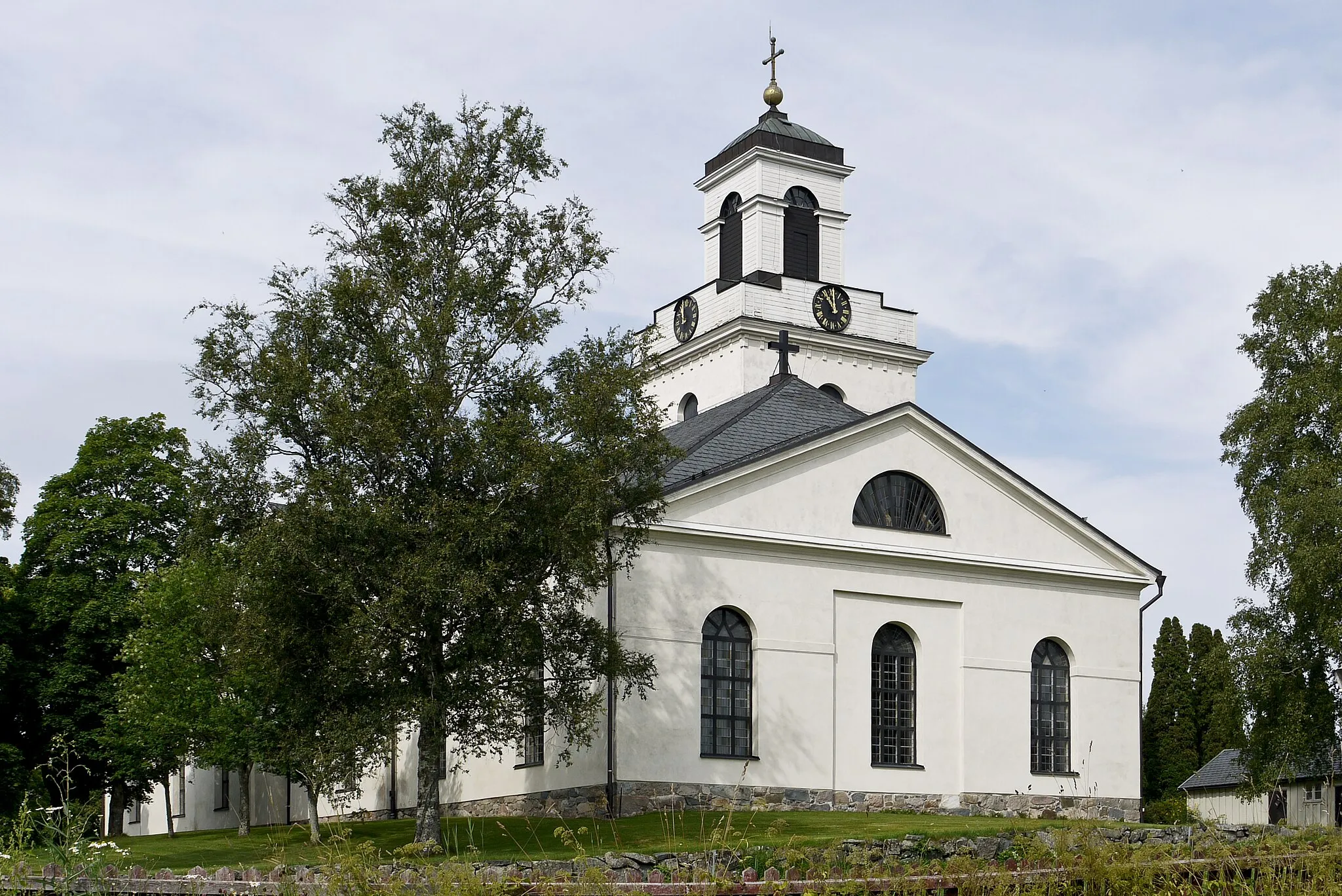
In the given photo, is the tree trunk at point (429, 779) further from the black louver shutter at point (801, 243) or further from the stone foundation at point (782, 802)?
the black louver shutter at point (801, 243)

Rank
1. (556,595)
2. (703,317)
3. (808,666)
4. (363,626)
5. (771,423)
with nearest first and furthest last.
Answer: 1. (363,626)
2. (556,595)
3. (808,666)
4. (771,423)
5. (703,317)

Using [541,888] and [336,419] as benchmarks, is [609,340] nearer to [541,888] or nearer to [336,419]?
[336,419]

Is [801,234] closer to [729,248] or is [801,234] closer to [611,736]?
[729,248]

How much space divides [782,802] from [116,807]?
Answer: 23029 millimetres

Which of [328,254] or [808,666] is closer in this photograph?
[328,254]

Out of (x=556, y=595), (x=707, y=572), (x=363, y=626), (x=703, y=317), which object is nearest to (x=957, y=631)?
(x=707, y=572)

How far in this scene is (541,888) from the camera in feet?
37.2

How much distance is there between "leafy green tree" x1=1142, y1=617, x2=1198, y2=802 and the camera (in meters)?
54.4

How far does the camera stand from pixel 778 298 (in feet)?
158

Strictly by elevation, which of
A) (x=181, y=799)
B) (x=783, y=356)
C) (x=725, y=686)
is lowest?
(x=181, y=799)

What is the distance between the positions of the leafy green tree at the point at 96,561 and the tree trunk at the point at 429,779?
1864cm

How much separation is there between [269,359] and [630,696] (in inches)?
351

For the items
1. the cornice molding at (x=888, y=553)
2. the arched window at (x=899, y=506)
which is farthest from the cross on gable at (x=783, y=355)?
the cornice molding at (x=888, y=553)

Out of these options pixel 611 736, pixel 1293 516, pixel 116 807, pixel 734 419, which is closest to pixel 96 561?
pixel 116 807
